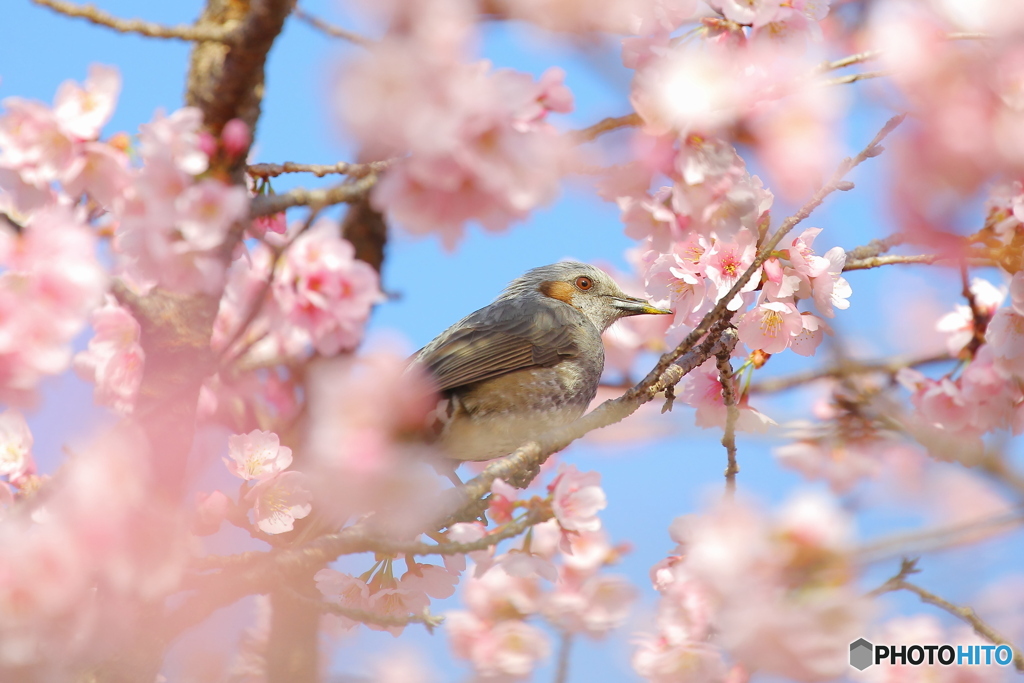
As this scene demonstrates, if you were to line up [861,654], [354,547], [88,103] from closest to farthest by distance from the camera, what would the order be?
[88,103]
[354,547]
[861,654]

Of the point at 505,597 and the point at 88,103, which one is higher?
the point at 88,103

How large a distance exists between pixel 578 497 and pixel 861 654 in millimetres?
1459

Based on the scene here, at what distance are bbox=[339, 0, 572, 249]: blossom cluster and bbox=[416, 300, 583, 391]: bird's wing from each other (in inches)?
99.0

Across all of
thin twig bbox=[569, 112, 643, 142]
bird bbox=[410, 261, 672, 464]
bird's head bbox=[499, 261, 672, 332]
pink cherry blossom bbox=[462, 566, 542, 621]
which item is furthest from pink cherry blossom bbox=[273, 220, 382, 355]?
bird's head bbox=[499, 261, 672, 332]

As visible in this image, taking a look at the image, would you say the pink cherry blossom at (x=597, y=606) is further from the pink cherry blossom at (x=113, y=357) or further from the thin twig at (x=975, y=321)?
the pink cherry blossom at (x=113, y=357)

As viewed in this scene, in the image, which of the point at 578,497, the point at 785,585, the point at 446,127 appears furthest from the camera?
the point at 578,497

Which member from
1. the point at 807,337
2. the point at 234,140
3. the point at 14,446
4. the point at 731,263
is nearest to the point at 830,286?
the point at 807,337

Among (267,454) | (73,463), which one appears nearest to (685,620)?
(267,454)

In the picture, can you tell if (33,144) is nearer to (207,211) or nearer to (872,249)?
(207,211)

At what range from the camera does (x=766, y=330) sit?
3.35m

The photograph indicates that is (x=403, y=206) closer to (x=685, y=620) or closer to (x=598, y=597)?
(x=685, y=620)

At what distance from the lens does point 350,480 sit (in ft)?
7.20

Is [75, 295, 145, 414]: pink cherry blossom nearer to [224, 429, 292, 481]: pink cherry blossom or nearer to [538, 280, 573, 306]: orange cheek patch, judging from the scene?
[224, 429, 292, 481]: pink cherry blossom

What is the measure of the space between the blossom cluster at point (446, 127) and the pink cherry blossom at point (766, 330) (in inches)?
66.5
